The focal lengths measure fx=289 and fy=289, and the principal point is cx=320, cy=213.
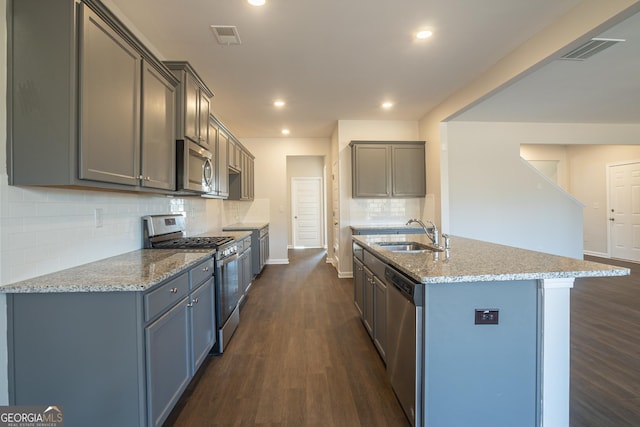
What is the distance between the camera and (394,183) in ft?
15.7

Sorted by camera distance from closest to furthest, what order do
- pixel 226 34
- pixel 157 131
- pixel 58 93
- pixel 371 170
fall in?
pixel 58 93, pixel 157 131, pixel 226 34, pixel 371 170

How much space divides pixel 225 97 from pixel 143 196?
6.57 ft

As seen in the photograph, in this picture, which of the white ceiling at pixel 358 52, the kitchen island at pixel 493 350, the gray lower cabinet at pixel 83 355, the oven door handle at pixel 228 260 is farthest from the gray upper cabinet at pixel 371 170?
the gray lower cabinet at pixel 83 355

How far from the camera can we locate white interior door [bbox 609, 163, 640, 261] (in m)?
5.91

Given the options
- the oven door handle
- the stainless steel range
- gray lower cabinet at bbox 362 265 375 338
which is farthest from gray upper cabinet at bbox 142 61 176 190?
gray lower cabinet at bbox 362 265 375 338

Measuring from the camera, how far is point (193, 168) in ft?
8.30

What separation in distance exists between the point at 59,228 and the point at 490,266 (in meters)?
2.39

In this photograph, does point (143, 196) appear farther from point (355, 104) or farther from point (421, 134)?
point (421, 134)

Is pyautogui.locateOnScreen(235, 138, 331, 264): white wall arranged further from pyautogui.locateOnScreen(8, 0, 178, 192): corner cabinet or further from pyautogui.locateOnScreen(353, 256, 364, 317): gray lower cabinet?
pyautogui.locateOnScreen(8, 0, 178, 192): corner cabinet

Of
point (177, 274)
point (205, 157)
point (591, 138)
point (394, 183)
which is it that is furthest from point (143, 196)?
point (591, 138)

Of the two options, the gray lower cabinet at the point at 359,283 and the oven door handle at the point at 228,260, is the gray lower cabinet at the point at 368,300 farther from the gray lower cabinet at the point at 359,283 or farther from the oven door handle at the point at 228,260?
the oven door handle at the point at 228,260

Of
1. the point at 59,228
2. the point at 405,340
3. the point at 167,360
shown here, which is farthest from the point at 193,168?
the point at 405,340

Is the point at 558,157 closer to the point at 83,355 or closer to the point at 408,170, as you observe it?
A: the point at 408,170

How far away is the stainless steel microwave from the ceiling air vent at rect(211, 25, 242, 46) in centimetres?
93
